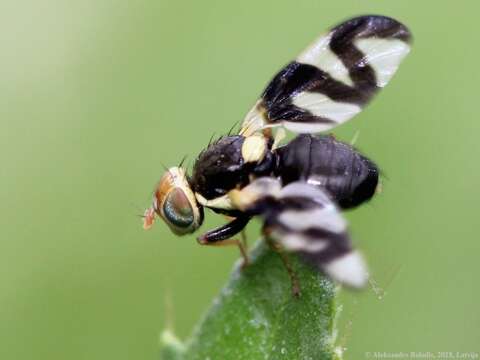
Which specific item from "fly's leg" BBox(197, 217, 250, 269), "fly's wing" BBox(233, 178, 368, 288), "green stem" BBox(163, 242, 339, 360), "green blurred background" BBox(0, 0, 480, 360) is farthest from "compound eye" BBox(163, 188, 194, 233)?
"green blurred background" BBox(0, 0, 480, 360)

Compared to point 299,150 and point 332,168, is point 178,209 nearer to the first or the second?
point 299,150

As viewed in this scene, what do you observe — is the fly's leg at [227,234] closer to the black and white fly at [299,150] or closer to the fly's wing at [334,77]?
the black and white fly at [299,150]

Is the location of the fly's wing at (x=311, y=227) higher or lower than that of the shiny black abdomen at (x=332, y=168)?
higher

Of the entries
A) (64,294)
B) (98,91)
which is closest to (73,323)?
(64,294)

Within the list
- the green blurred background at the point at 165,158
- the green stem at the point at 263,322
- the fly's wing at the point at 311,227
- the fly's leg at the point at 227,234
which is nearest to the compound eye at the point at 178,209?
the fly's leg at the point at 227,234

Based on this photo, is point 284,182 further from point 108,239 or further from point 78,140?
point 78,140

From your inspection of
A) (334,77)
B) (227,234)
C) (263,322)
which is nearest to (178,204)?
(227,234)

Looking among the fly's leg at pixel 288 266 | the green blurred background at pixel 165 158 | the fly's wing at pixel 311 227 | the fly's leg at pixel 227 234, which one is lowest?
the green blurred background at pixel 165 158
